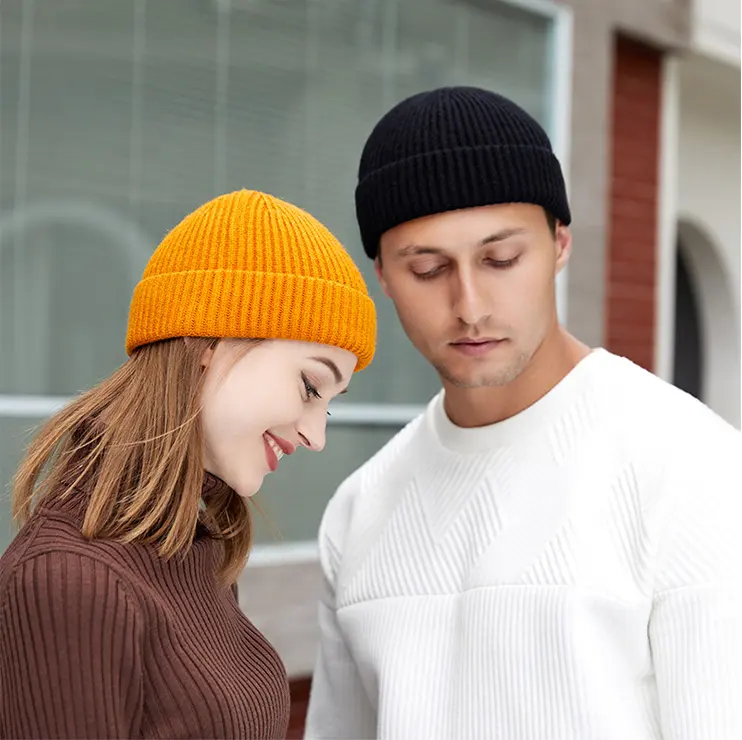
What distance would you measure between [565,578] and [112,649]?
2.75ft

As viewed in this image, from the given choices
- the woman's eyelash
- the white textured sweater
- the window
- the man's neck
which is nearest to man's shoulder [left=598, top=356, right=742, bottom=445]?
the white textured sweater

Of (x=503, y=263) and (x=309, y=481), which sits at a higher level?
(x=503, y=263)

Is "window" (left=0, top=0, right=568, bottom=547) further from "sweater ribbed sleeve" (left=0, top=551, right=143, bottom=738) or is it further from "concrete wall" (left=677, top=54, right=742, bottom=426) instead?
"concrete wall" (left=677, top=54, right=742, bottom=426)

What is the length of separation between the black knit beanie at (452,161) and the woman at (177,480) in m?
0.28

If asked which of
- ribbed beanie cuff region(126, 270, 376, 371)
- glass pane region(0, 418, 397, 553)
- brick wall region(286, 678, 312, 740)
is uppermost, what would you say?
ribbed beanie cuff region(126, 270, 376, 371)

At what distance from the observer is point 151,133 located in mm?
3727

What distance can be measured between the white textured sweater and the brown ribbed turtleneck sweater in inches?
17.5

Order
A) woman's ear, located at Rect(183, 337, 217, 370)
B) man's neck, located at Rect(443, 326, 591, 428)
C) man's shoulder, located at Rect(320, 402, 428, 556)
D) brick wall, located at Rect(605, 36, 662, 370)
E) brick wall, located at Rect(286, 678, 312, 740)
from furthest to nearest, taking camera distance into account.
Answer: brick wall, located at Rect(605, 36, 662, 370) → brick wall, located at Rect(286, 678, 312, 740) → man's shoulder, located at Rect(320, 402, 428, 556) → man's neck, located at Rect(443, 326, 591, 428) → woman's ear, located at Rect(183, 337, 217, 370)

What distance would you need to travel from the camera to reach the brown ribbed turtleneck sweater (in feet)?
4.51

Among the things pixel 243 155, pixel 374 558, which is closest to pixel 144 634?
pixel 374 558

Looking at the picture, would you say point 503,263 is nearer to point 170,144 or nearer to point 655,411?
point 655,411

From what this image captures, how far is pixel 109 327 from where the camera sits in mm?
3619

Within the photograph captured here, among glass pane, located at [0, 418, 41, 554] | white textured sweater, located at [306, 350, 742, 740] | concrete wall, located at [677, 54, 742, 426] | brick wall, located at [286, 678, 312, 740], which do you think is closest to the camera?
white textured sweater, located at [306, 350, 742, 740]

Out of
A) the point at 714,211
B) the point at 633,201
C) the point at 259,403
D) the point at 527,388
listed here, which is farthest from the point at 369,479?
the point at 714,211
